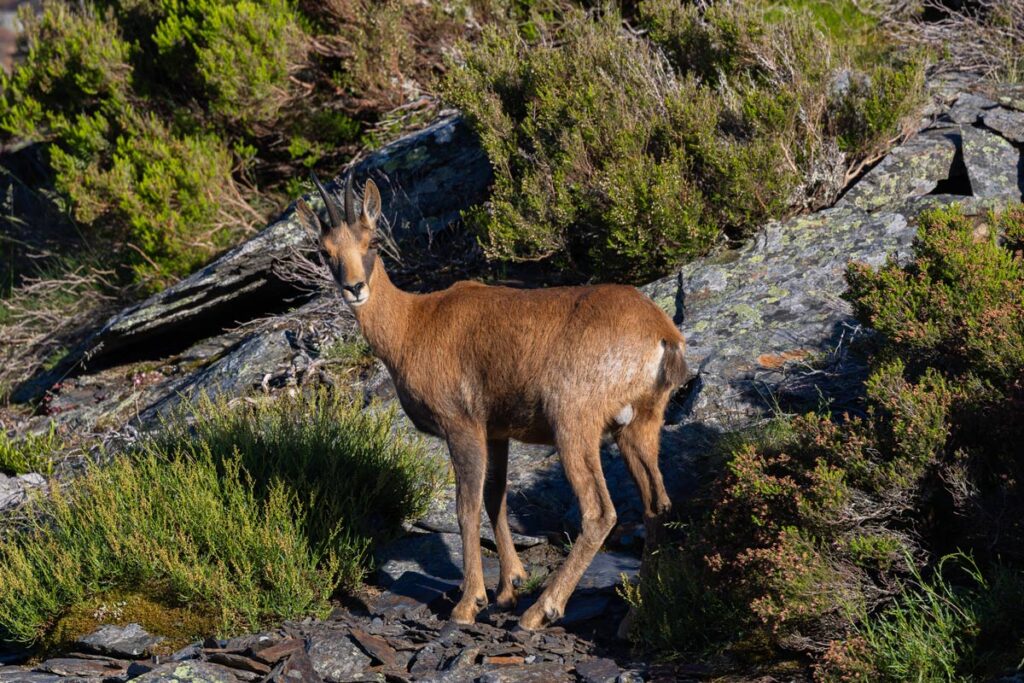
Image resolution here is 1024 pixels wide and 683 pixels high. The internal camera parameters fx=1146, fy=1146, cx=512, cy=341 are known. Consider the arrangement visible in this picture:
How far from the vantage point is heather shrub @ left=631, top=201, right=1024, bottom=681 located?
18.4 feet

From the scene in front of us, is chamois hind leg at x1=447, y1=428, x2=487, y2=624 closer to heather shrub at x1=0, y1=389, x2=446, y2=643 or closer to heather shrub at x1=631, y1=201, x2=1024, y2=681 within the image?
heather shrub at x1=0, y1=389, x2=446, y2=643

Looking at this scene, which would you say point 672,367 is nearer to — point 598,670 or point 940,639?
point 598,670

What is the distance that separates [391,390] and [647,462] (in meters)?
3.80

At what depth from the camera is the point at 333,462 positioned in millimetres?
8398

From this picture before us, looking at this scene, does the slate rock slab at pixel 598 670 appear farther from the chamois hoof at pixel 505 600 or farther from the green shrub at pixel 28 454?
the green shrub at pixel 28 454

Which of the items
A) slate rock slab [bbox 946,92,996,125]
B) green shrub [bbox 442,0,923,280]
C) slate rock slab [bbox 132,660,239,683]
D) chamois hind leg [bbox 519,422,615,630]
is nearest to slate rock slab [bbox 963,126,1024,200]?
slate rock slab [bbox 946,92,996,125]

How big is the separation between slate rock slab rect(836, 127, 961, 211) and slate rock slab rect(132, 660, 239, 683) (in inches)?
260

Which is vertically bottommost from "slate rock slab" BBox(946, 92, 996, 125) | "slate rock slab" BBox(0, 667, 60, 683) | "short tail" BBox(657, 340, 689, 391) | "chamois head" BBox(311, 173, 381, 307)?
"slate rock slab" BBox(0, 667, 60, 683)

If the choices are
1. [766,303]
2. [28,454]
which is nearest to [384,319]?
[766,303]

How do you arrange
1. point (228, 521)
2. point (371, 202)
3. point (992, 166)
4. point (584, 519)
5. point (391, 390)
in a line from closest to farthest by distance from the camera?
point (584, 519) → point (228, 521) → point (371, 202) → point (992, 166) → point (391, 390)

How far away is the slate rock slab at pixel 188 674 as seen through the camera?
6316mm

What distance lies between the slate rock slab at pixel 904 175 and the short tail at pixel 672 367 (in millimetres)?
3886

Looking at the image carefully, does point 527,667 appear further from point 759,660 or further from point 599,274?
point 599,274

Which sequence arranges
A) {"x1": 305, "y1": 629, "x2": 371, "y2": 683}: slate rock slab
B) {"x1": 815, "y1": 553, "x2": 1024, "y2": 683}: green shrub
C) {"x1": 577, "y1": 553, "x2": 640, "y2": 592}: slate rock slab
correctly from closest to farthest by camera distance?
{"x1": 815, "y1": 553, "x2": 1024, "y2": 683}: green shrub → {"x1": 305, "y1": 629, "x2": 371, "y2": 683}: slate rock slab → {"x1": 577, "y1": 553, "x2": 640, "y2": 592}: slate rock slab
